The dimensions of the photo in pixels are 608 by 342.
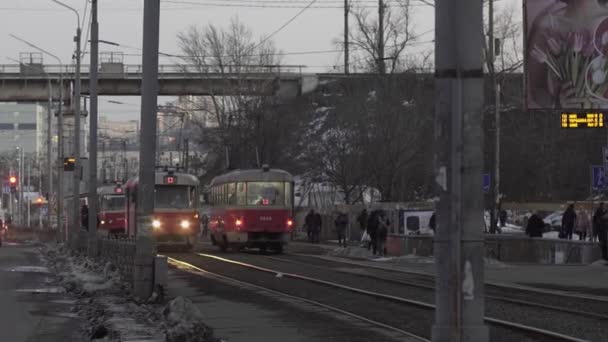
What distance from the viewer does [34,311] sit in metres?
19.2

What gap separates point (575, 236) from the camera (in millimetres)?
47312

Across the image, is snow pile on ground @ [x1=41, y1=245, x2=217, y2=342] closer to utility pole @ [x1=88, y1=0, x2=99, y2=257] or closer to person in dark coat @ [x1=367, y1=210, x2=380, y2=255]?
utility pole @ [x1=88, y1=0, x2=99, y2=257]

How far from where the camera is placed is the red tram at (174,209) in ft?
140

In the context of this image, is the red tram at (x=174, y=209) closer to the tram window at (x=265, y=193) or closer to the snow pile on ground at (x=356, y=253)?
the tram window at (x=265, y=193)

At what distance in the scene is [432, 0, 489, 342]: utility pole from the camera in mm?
8367

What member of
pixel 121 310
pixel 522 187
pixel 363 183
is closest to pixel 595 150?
pixel 522 187

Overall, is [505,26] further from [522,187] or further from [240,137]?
Result: [240,137]

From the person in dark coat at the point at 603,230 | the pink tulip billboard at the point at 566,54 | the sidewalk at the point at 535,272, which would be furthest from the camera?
the pink tulip billboard at the point at 566,54

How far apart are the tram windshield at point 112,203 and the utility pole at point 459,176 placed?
165ft

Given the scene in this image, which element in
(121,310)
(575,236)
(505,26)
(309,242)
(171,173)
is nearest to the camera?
(121,310)

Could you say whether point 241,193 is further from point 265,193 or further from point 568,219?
point 568,219

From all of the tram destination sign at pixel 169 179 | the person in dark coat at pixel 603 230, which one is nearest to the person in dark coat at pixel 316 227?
the tram destination sign at pixel 169 179

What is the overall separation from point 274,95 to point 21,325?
190 feet

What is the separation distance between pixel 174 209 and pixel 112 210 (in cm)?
1668
